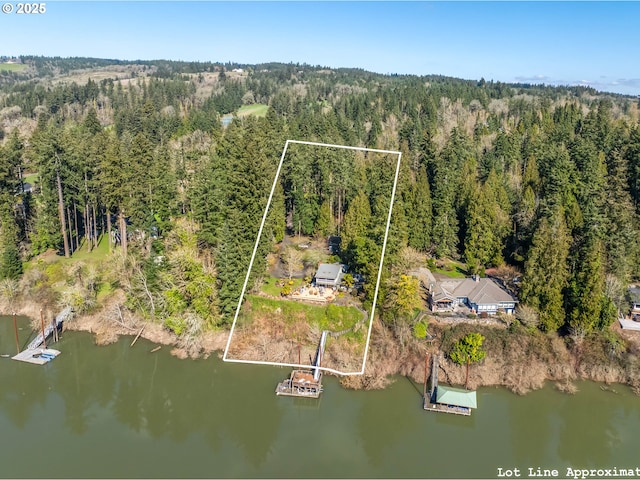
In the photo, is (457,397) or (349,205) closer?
(457,397)

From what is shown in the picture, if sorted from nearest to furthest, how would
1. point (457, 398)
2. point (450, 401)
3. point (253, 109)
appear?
point (450, 401) < point (457, 398) < point (253, 109)

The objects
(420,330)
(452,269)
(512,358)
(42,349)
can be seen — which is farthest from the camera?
(452,269)

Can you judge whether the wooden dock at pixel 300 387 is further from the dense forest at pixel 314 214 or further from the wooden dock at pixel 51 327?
the wooden dock at pixel 51 327

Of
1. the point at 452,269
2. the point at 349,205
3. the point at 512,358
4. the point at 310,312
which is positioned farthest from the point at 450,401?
the point at 349,205

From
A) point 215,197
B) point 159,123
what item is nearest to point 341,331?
point 215,197

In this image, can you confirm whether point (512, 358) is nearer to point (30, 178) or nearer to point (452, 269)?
point (452, 269)

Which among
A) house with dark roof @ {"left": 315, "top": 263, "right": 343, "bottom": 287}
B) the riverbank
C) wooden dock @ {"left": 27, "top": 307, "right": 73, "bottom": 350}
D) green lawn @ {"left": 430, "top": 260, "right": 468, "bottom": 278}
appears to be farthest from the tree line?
wooden dock @ {"left": 27, "top": 307, "right": 73, "bottom": 350}

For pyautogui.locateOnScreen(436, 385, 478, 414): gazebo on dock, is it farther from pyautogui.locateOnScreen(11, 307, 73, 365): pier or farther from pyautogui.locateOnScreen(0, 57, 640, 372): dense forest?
pyautogui.locateOnScreen(11, 307, 73, 365): pier
